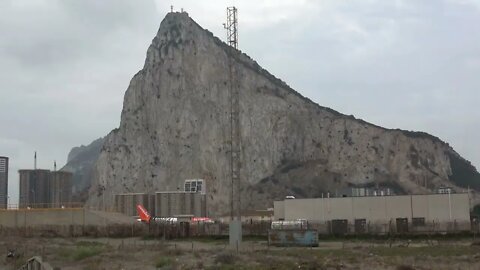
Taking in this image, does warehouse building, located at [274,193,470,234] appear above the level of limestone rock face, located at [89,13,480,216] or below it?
below

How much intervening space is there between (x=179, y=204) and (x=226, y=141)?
102 feet

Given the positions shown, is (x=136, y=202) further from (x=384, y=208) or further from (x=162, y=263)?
(x=162, y=263)

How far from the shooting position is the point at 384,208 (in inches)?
3573

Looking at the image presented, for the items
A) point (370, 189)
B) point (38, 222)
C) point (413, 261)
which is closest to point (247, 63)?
point (370, 189)

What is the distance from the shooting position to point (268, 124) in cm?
16962

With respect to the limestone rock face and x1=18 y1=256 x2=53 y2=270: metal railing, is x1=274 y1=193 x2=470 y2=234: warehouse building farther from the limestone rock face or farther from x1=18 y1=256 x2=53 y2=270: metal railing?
x1=18 y1=256 x2=53 y2=270: metal railing

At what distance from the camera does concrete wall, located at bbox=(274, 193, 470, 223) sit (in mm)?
86375

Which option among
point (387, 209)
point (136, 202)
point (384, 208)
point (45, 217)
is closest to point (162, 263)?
point (45, 217)

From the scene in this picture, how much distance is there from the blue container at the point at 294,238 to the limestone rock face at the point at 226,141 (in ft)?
320

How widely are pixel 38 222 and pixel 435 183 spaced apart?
109 m

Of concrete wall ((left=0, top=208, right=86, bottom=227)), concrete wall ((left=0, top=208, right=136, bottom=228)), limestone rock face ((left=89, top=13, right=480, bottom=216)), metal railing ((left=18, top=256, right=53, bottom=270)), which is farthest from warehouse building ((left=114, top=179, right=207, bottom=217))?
metal railing ((left=18, top=256, right=53, bottom=270))

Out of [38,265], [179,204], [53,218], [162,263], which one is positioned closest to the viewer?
[38,265]

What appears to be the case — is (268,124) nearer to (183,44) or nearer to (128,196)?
(183,44)

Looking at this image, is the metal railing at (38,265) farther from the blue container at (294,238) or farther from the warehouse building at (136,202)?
the warehouse building at (136,202)
